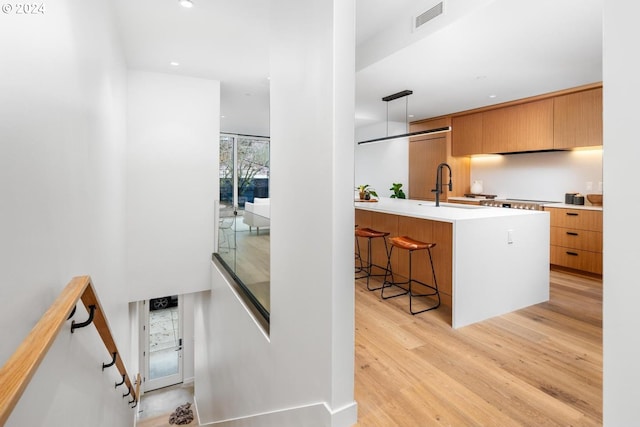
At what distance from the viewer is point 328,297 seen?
5.29ft

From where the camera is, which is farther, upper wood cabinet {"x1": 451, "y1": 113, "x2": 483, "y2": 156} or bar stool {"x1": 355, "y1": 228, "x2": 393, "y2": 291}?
upper wood cabinet {"x1": 451, "y1": 113, "x2": 483, "y2": 156}

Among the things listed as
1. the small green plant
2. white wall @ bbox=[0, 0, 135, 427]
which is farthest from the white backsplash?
white wall @ bbox=[0, 0, 135, 427]

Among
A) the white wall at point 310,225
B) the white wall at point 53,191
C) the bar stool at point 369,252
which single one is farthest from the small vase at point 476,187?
the white wall at point 53,191

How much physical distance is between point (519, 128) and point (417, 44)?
10.6 feet

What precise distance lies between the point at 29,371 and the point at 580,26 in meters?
4.13

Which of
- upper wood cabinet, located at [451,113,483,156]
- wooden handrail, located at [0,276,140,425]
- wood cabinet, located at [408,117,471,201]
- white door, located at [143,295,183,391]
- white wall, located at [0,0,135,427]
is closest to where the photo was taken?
wooden handrail, located at [0,276,140,425]

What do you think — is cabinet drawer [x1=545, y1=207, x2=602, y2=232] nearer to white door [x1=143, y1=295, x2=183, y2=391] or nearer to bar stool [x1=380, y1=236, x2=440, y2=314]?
bar stool [x1=380, y1=236, x2=440, y2=314]

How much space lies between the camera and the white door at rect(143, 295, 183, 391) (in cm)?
626

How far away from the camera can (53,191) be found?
4.36 feet

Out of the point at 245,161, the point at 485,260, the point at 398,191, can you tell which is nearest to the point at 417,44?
the point at 485,260

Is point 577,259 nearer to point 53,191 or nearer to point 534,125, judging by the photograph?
point 534,125

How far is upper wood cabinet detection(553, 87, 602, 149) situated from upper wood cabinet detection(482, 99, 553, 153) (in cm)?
11

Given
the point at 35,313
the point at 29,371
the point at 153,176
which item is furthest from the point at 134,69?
the point at 29,371

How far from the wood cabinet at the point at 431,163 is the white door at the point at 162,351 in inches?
214
